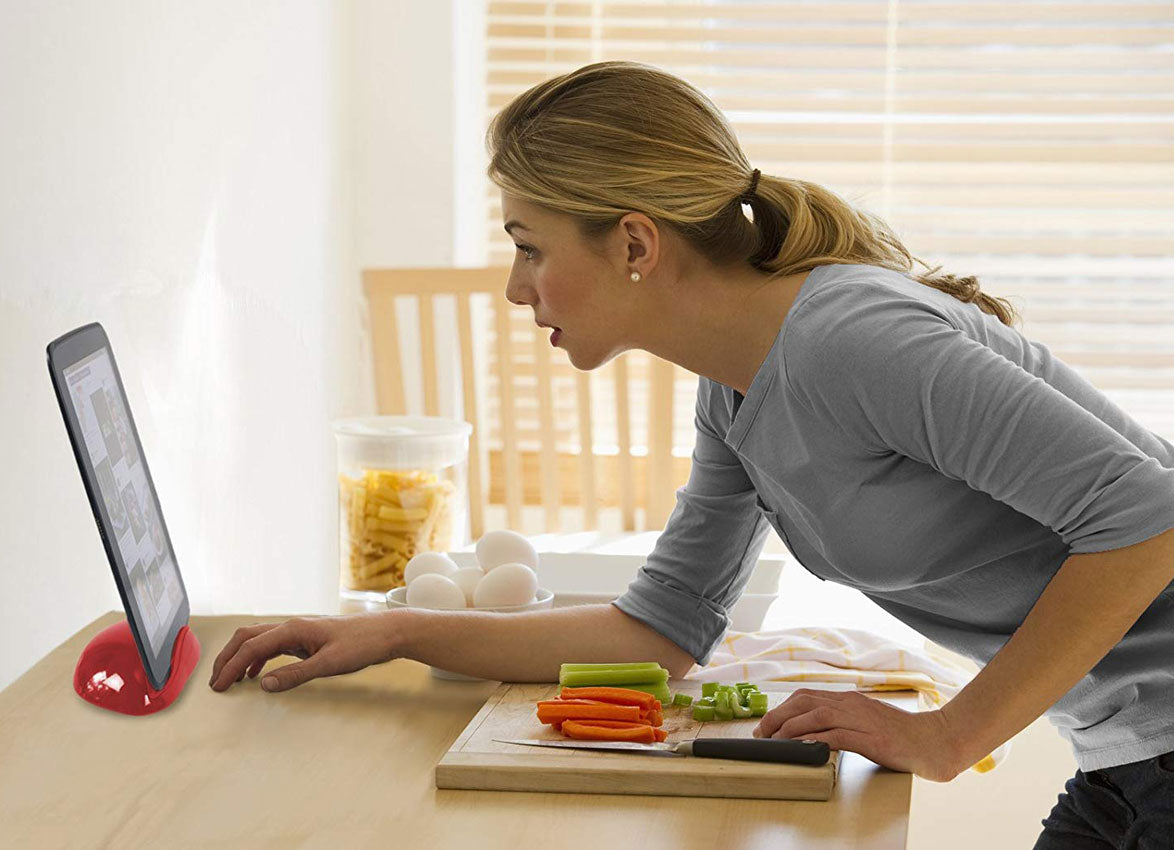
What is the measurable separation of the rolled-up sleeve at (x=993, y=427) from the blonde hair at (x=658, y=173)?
164mm

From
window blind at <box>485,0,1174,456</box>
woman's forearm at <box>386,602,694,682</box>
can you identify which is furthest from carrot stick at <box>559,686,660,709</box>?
window blind at <box>485,0,1174,456</box>

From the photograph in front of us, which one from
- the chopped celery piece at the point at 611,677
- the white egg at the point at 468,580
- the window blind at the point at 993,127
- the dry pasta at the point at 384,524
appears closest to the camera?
the chopped celery piece at the point at 611,677

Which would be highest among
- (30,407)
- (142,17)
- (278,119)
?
(142,17)

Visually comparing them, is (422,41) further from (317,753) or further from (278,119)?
(317,753)

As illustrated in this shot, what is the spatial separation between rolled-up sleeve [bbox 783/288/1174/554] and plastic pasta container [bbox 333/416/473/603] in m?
0.70

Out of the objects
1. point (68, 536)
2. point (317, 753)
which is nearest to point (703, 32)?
point (68, 536)

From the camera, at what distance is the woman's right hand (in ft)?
3.68

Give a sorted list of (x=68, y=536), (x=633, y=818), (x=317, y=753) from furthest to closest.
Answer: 1. (x=68, y=536)
2. (x=317, y=753)
3. (x=633, y=818)

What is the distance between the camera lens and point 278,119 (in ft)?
6.87

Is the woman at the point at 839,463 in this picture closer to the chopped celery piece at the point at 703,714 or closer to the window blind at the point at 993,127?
the chopped celery piece at the point at 703,714

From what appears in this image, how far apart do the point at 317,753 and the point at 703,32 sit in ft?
6.46

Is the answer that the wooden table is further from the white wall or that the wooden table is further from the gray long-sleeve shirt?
the white wall

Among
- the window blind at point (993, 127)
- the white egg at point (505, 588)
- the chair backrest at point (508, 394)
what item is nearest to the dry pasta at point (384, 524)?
the white egg at point (505, 588)

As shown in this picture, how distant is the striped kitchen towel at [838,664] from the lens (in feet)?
3.78
